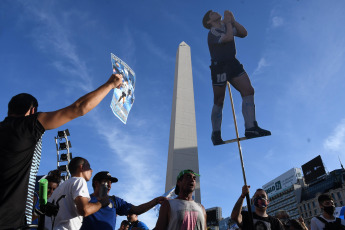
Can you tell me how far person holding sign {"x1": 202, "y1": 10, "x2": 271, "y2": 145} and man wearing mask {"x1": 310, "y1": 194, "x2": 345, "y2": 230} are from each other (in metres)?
5.13

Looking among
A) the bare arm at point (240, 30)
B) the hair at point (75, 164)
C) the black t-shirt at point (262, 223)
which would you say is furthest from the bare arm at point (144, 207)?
the bare arm at point (240, 30)

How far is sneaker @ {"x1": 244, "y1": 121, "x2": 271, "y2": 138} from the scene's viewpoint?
28.2 feet

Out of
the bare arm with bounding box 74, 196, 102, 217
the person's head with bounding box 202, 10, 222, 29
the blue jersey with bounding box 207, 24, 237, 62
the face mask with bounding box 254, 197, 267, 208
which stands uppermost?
the person's head with bounding box 202, 10, 222, 29

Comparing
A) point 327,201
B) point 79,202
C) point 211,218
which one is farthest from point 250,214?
point 211,218

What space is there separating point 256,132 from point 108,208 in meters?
6.85

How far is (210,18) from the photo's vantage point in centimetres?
1091

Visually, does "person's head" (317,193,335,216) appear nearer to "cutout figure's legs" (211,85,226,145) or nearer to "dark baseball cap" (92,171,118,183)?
"dark baseball cap" (92,171,118,183)

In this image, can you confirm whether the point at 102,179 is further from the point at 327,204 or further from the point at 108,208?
the point at 327,204

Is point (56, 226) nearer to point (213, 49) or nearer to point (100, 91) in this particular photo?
point (100, 91)

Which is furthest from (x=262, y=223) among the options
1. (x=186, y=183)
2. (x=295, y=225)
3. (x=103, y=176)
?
(x=103, y=176)

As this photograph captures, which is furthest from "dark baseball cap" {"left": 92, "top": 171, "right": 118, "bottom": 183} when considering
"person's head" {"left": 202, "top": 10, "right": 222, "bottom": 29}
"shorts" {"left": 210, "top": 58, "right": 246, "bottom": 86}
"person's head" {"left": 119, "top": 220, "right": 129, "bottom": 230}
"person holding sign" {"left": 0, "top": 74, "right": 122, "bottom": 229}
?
"person's head" {"left": 202, "top": 10, "right": 222, "bottom": 29}

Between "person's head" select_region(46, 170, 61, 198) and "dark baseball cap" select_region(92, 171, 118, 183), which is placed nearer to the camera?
"dark baseball cap" select_region(92, 171, 118, 183)

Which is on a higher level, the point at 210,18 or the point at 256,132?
the point at 210,18

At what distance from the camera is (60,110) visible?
1604mm
